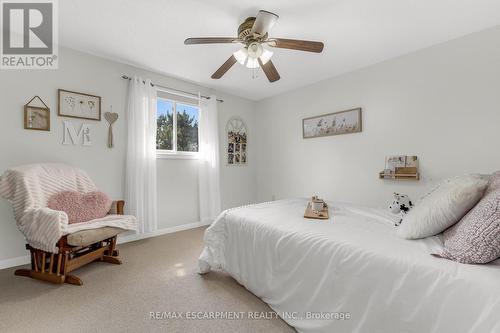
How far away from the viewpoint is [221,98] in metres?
4.20

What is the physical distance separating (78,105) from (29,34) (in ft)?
2.63

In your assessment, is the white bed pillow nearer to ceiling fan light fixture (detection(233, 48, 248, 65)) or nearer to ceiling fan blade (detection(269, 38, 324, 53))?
ceiling fan blade (detection(269, 38, 324, 53))

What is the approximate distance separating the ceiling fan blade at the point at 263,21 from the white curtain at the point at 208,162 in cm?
219

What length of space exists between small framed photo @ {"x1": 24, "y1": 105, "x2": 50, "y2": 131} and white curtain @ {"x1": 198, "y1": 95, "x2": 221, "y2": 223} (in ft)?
6.44

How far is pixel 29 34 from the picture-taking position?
2.39 m

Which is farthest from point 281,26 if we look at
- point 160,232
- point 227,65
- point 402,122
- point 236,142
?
point 160,232

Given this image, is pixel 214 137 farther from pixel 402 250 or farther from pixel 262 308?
pixel 402 250

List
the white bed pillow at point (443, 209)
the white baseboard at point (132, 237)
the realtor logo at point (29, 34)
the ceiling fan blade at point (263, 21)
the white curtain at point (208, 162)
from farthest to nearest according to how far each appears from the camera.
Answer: the white curtain at point (208, 162)
the white baseboard at point (132, 237)
the realtor logo at point (29, 34)
the ceiling fan blade at point (263, 21)
the white bed pillow at point (443, 209)

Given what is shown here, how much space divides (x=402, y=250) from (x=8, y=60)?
12.8 ft

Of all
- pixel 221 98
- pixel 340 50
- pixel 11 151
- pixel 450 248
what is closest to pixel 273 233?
pixel 450 248

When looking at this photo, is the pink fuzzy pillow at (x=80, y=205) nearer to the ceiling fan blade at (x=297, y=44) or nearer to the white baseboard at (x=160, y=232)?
the white baseboard at (x=160, y=232)

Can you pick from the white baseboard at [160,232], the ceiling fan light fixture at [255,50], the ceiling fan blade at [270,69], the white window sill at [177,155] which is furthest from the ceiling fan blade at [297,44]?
the white baseboard at [160,232]

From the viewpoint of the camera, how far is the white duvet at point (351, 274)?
0.87 meters

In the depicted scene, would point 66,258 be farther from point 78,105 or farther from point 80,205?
point 78,105
